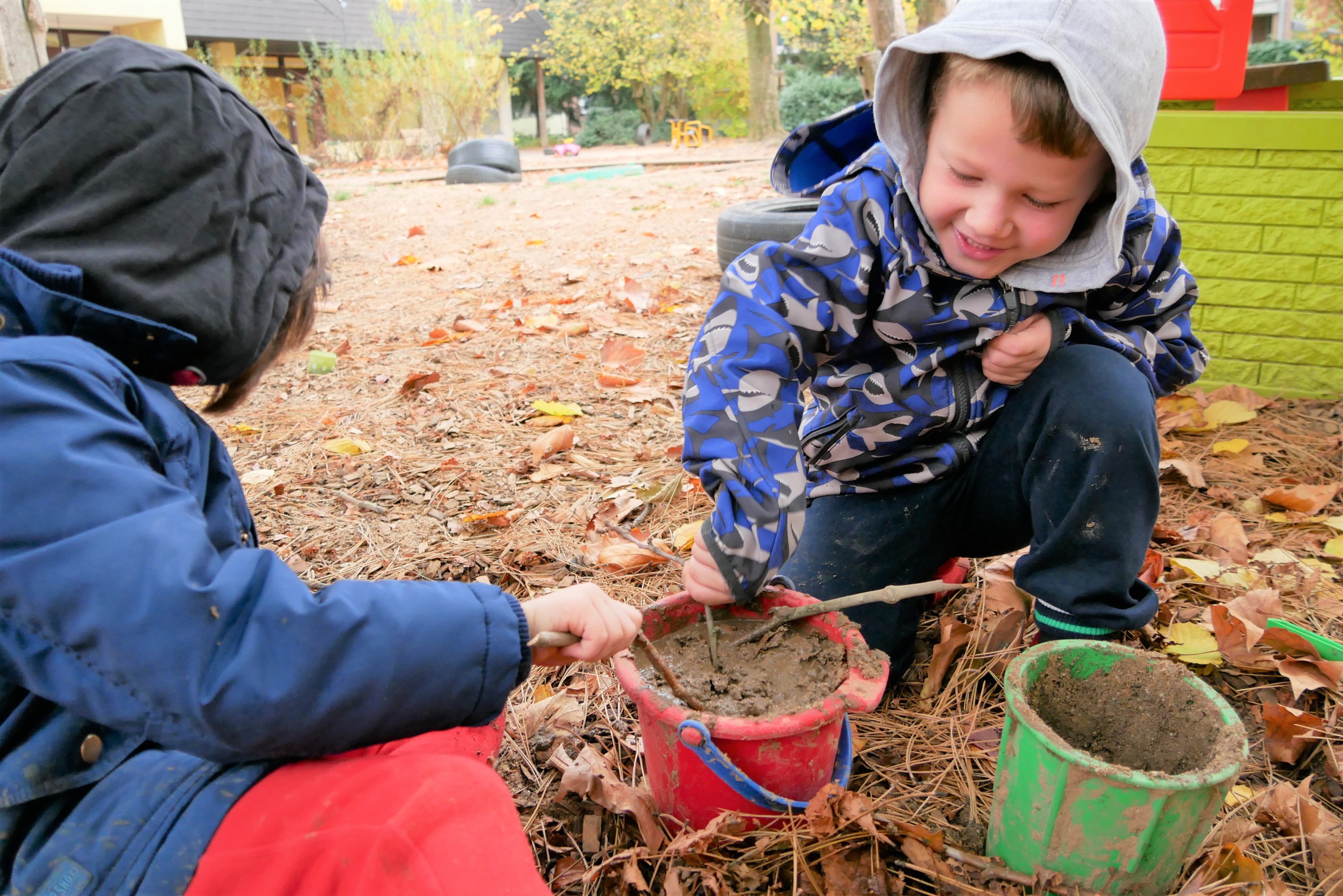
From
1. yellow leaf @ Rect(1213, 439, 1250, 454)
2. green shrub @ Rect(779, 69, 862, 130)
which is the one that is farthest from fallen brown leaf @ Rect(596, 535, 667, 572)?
green shrub @ Rect(779, 69, 862, 130)

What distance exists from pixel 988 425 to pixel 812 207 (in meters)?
2.98

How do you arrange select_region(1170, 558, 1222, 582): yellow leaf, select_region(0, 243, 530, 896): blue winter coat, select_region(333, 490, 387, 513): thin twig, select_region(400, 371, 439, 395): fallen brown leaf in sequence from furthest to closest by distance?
select_region(400, 371, 439, 395): fallen brown leaf, select_region(333, 490, 387, 513): thin twig, select_region(1170, 558, 1222, 582): yellow leaf, select_region(0, 243, 530, 896): blue winter coat

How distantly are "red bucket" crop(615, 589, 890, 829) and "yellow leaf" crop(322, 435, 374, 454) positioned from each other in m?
1.84

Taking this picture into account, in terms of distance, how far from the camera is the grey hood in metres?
1.41

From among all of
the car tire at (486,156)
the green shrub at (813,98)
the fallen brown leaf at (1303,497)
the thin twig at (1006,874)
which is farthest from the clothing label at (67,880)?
the green shrub at (813,98)

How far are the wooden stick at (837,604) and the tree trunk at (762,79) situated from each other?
59.0 feet

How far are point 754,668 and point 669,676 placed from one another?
239mm

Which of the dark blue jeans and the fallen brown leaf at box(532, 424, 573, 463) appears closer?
the dark blue jeans

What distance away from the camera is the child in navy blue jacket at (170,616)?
3.06ft

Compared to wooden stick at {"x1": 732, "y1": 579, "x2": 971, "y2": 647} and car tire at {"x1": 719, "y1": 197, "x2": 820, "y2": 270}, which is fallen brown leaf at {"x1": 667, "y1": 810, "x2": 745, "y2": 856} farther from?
car tire at {"x1": 719, "y1": 197, "x2": 820, "y2": 270}

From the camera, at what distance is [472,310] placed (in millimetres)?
4652

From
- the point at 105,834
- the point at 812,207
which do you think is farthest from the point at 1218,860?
the point at 812,207

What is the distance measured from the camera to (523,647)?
3.71ft

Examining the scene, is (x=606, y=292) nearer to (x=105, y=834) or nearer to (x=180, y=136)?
(x=180, y=136)
